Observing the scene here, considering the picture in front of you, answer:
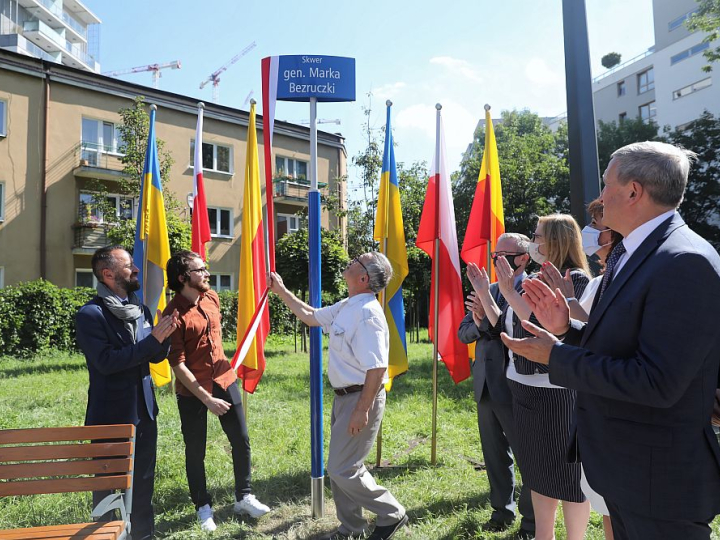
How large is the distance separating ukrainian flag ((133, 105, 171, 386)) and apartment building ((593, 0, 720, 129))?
3207cm

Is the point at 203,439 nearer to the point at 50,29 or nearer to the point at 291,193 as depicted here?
the point at 291,193

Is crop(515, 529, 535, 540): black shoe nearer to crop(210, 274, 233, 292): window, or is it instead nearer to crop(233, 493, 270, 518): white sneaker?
crop(233, 493, 270, 518): white sneaker

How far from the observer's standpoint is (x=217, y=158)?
22.7 metres

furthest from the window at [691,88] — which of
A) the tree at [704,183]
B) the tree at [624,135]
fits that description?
the tree at [704,183]

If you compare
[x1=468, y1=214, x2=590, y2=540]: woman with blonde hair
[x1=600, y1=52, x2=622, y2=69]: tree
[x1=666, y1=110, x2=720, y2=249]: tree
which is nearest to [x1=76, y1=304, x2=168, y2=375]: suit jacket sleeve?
[x1=468, y1=214, x2=590, y2=540]: woman with blonde hair

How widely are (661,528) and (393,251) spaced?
399cm

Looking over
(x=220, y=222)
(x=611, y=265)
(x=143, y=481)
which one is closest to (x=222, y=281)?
(x=220, y=222)

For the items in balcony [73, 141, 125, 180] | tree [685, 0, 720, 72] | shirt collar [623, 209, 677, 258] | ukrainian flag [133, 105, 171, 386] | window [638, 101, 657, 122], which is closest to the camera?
shirt collar [623, 209, 677, 258]

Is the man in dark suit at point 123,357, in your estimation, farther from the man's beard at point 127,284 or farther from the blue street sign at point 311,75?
the blue street sign at point 311,75

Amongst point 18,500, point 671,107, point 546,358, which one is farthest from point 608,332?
point 671,107

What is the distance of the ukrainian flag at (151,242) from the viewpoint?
591 cm

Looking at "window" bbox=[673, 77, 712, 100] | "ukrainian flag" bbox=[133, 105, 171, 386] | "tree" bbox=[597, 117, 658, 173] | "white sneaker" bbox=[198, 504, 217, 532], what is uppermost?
"window" bbox=[673, 77, 712, 100]

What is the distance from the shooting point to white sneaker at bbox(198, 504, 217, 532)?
13.1ft

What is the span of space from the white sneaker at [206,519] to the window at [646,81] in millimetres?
42235
